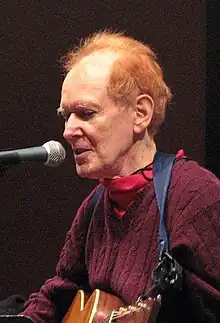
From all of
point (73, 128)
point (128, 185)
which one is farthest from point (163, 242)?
point (73, 128)

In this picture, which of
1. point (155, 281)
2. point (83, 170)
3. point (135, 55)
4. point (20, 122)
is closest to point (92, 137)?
point (83, 170)

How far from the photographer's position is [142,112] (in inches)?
50.8

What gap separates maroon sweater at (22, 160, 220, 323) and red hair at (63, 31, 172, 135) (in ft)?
0.42

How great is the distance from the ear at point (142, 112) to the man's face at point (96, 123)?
12 millimetres

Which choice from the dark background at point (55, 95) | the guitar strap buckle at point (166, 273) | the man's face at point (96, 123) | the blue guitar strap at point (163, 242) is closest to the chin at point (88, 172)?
the man's face at point (96, 123)

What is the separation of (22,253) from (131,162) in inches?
27.6

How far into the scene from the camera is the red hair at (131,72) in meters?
1.26

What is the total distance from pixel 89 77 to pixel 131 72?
0.24 ft

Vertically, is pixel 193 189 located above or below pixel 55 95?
below

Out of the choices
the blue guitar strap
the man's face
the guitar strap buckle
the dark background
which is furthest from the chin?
the dark background

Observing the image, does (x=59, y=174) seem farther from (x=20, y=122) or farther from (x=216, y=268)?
(x=216, y=268)

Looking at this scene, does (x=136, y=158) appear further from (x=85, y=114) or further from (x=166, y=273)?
(x=166, y=273)

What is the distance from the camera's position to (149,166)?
130 cm

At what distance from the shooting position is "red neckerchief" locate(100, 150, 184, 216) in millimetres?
1281
